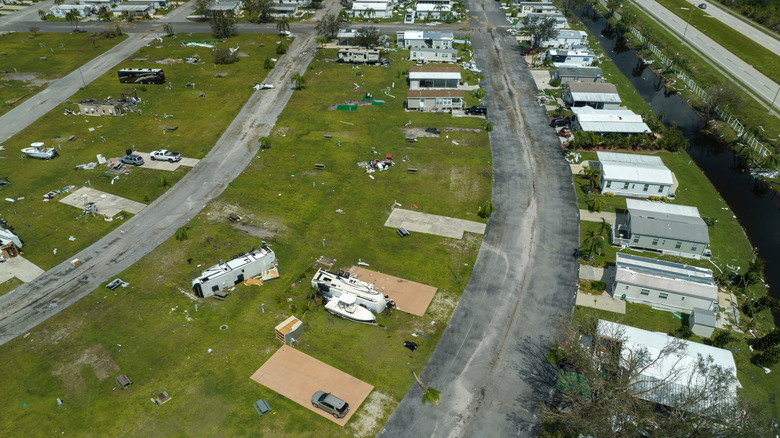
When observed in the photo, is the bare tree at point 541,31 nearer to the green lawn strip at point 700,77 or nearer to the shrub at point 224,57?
the green lawn strip at point 700,77

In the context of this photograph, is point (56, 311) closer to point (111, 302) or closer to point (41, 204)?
point (111, 302)

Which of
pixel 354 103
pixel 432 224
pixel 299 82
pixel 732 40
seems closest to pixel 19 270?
pixel 432 224

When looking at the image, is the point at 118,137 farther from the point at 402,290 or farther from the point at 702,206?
the point at 702,206

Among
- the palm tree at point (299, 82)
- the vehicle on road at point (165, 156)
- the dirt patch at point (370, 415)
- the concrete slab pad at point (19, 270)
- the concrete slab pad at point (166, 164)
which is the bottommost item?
the dirt patch at point (370, 415)

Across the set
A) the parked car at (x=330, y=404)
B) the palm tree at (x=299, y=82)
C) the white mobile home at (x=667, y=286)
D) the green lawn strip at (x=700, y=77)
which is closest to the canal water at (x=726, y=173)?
the green lawn strip at (x=700, y=77)

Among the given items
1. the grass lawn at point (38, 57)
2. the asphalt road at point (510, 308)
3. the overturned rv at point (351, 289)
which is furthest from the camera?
the grass lawn at point (38, 57)

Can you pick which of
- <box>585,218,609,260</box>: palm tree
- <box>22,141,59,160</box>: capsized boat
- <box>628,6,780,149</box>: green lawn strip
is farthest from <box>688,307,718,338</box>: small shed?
<box>22,141,59,160</box>: capsized boat
